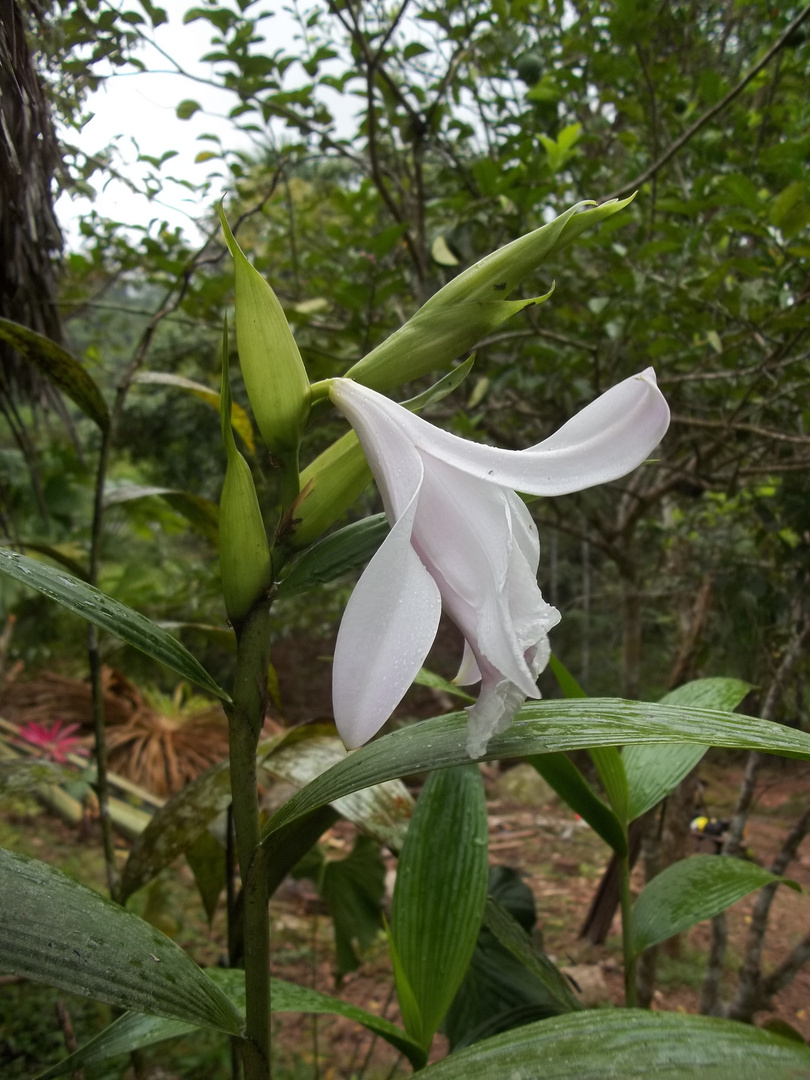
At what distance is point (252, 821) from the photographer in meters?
0.54

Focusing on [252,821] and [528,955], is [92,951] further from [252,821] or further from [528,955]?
[528,955]

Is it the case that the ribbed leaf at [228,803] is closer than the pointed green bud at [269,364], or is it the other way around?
the pointed green bud at [269,364]

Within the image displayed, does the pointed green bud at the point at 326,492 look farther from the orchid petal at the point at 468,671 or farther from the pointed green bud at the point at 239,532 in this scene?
the orchid petal at the point at 468,671

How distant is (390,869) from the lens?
313 cm

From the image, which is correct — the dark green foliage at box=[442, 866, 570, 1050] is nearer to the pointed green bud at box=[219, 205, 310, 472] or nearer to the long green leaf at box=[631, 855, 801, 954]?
the long green leaf at box=[631, 855, 801, 954]

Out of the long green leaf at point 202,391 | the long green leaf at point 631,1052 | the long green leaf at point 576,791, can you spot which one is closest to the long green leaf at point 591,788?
the long green leaf at point 576,791

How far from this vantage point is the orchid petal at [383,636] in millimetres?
388

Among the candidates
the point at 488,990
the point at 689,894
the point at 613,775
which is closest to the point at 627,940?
the point at 689,894

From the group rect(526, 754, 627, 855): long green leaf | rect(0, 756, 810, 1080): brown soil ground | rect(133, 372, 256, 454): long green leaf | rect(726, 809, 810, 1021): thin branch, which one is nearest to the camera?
rect(526, 754, 627, 855): long green leaf

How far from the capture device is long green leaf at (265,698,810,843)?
426mm

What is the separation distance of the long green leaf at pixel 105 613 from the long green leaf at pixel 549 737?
10 centimetres

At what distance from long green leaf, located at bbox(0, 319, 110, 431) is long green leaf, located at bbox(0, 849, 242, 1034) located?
538mm

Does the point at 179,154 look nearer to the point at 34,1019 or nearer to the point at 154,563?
the point at 34,1019

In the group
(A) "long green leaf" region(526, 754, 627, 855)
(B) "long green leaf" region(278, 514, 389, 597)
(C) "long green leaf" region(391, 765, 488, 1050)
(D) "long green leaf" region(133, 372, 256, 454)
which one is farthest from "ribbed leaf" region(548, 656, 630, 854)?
(D) "long green leaf" region(133, 372, 256, 454)
